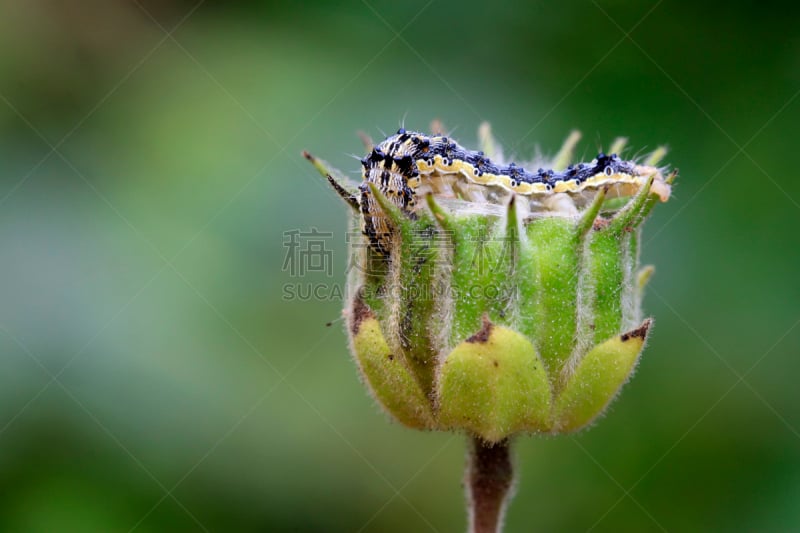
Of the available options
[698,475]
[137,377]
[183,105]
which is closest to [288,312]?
[137,377]

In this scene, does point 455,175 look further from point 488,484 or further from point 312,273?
point 312,273

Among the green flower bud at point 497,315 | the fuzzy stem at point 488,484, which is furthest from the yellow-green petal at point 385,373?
the fuzzy stem at point 488,484

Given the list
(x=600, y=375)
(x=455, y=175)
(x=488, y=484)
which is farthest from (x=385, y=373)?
(x=455, y=175)

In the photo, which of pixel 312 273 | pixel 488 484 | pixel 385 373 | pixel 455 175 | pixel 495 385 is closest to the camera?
pixel 495 385

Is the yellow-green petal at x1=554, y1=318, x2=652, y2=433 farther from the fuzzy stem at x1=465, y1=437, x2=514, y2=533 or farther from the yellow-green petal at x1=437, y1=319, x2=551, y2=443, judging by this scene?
the fuzzy stem at x1=465, y1=437, x2=514, y2=533

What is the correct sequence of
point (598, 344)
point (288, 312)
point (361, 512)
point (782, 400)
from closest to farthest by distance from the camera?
point (598, 344) → point (782, 400) → point (361, 512) → point (288, 312)

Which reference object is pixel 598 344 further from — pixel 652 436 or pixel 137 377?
pixel 137 377
